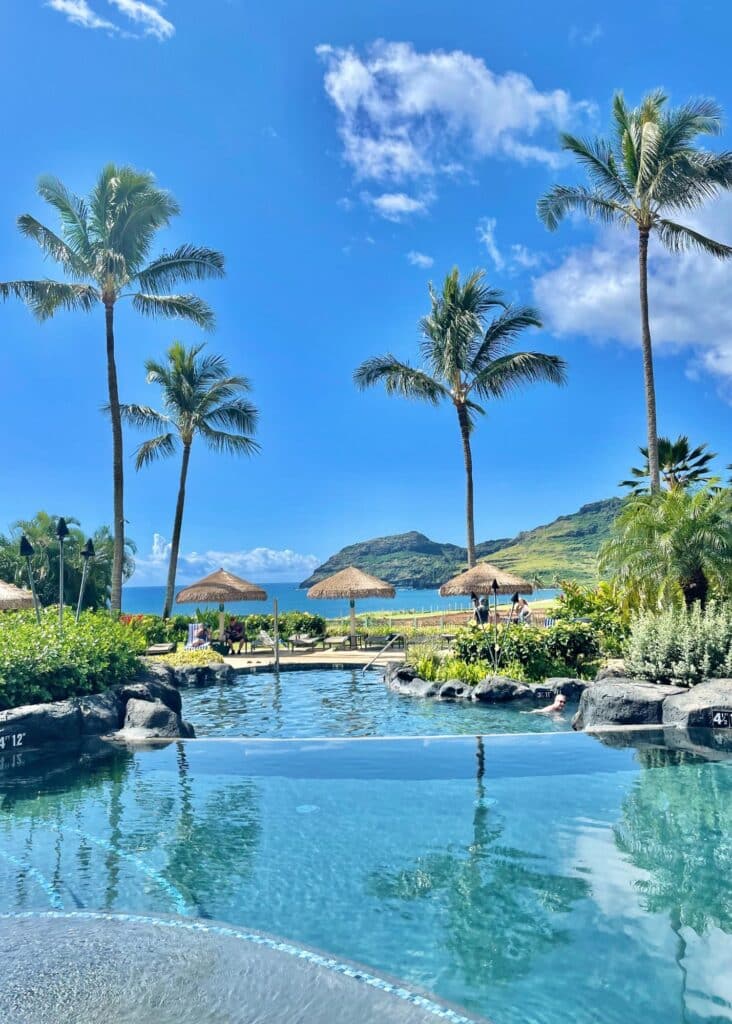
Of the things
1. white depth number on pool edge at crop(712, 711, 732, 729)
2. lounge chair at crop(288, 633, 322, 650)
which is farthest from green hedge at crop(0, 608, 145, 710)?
lounge chair at crop(288, 633, 322, 650)

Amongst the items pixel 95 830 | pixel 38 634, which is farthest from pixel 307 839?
pixel 38 634

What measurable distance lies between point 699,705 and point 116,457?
1616cm

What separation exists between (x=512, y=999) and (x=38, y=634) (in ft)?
28.5

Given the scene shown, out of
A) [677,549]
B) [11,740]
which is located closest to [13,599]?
[11,740]

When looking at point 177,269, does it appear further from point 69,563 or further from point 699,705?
point 699,705

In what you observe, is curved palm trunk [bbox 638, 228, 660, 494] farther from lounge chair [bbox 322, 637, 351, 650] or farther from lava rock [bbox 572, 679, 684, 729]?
lounge chair [bbox 322, 637, 351, 650]

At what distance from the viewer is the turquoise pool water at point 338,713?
11297 mm

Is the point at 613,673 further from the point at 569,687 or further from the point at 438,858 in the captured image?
the point at 438,858

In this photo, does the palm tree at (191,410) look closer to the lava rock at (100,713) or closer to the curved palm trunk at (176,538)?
the curved palm trunk at (176,538)

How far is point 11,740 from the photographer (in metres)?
8.75

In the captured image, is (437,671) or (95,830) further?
(437,671)

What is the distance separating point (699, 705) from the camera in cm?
990

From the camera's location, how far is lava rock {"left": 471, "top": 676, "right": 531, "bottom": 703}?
13.6 m

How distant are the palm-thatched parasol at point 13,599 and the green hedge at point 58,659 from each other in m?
4.97
